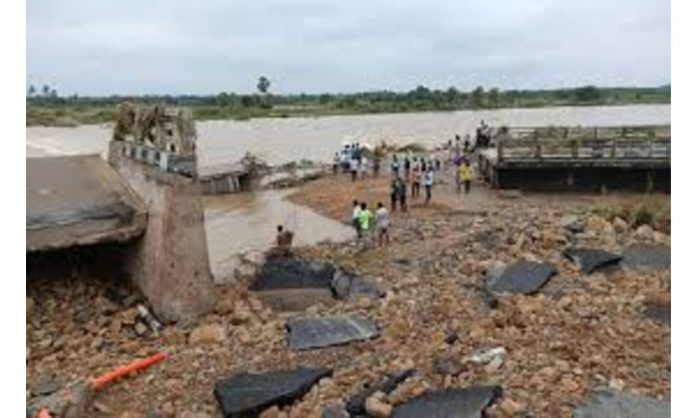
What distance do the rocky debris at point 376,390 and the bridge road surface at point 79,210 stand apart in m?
6.25

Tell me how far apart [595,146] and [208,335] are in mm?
19049

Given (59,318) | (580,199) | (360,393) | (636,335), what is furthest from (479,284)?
(580,199)

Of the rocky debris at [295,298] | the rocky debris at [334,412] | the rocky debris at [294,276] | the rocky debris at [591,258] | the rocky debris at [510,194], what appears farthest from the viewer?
the rocky debris at [510,194]

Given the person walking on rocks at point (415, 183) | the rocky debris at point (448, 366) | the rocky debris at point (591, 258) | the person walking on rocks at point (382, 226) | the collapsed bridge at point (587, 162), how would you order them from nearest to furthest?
1. the rocky debris at point (448, 366)
2. the rocky debris at point (591, 258)
3. the person walking on rocks at point (382, 226)
4. the person walking on rocks at point (415, 183)
5. the collapsed bridge at point (587, 162)

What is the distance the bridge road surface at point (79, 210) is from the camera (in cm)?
1435

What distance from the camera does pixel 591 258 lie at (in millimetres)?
16062

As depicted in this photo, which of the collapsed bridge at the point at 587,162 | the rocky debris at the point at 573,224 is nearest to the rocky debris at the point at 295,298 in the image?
the rocky debris at the point at 573,224

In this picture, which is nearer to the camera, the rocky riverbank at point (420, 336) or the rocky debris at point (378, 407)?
the rocky debris at point (378, 407)

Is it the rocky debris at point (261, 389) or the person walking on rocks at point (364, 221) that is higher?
the person walking on rocks at point (364, 221)

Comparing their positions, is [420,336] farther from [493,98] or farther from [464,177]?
[493,98]

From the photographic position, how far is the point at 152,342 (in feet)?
43.5

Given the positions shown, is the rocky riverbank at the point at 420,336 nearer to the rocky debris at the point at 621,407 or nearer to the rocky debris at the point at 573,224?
the rocky debris at the point at 621,407

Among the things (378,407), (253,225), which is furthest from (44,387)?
(253,225)

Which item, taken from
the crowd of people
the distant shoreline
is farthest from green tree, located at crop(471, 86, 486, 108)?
the crowd of people
